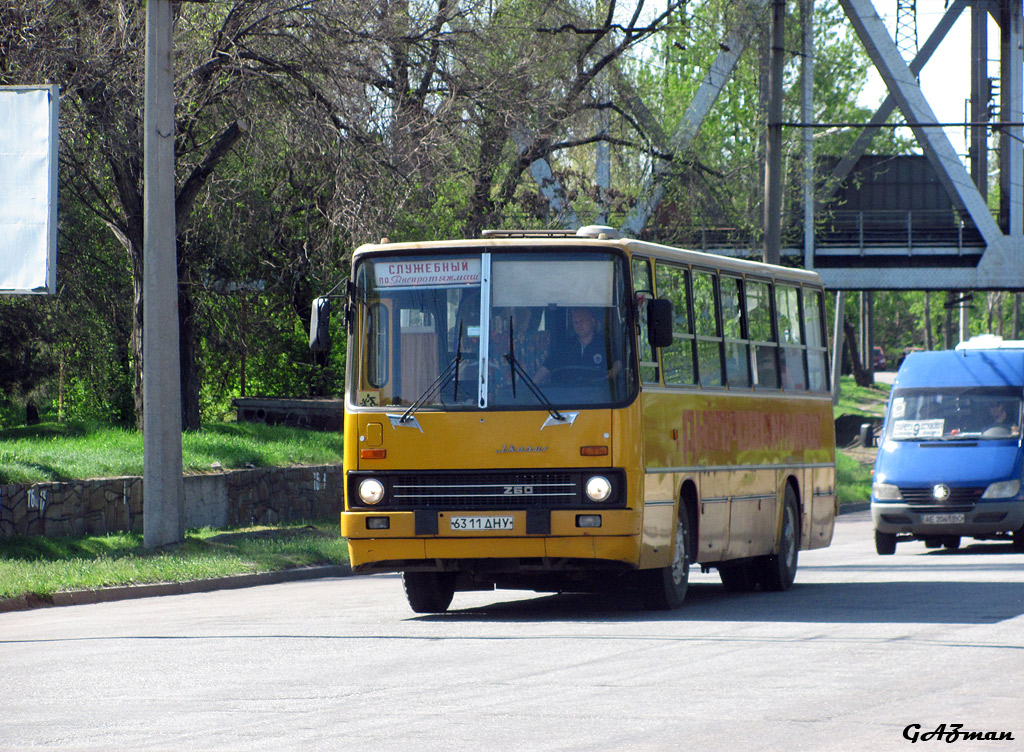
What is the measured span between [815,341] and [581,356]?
565cm

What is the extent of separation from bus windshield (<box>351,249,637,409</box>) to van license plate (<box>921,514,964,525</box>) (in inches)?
400

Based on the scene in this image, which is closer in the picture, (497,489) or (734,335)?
(497,489)

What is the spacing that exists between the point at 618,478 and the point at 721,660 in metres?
2.71

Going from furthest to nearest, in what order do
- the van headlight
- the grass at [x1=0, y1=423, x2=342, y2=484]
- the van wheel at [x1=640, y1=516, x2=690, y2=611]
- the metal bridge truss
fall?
the metal bridge truss, the van headlight, the grass at [x1=0, y1=423, x2=342, y2=484], the van wheel at [x1=640, y1=516, x2=690, y2=611]

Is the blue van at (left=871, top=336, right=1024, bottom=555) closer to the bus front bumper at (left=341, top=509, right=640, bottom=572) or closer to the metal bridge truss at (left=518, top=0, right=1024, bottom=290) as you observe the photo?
the bus front bumper at (left=341, top=509, right=640, bottom=572)

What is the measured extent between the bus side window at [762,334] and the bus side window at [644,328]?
248cm

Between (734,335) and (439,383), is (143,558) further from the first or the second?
(734,335)

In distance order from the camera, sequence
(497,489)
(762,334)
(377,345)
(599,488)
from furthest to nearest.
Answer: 1. (762,334)
2. (377,345)
3. (497,489)
4. (599,488)

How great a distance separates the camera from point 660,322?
42.4ft

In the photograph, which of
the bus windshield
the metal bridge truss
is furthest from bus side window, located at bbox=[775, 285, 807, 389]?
the metal bridge truss

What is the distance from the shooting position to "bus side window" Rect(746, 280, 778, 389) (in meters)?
15.8

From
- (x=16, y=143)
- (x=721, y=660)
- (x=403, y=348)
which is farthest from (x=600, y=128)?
(x=721, y=660)

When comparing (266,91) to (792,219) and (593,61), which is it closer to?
(593,61)

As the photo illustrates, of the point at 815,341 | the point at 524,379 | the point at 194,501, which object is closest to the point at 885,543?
the point at 815,341
